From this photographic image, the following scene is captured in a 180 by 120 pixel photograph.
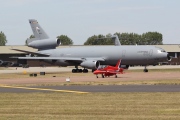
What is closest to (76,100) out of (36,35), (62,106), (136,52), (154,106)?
(62,106)

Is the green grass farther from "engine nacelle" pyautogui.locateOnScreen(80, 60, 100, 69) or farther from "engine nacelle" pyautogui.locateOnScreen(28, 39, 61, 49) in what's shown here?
"engine nacelle" pyautogui.locateOnScreen(28, 39, 61, 49)

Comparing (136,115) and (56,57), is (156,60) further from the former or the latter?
(136,115)

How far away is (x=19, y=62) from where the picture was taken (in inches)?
5207

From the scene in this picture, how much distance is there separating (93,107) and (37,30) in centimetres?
6557

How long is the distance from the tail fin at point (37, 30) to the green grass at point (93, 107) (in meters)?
59.4

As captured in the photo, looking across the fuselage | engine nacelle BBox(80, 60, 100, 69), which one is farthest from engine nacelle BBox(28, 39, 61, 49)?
engine nacelle BBox(80, 60, 100, 69)

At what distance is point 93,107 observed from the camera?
795 inches

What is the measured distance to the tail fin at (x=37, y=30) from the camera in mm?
84562

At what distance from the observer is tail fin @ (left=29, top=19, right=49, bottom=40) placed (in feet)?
277

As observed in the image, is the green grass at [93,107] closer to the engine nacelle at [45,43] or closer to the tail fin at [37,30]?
the engine nacelle at [45,43]

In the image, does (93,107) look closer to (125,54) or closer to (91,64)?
(91,64)

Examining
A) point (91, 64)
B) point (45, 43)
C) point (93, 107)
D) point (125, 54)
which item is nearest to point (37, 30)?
point (45, 43)

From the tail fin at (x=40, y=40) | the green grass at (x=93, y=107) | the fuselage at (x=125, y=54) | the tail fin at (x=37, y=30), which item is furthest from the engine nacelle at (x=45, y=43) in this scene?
the green grass at (x=93, y=107)

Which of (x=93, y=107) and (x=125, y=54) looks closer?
(x=93, y=107)
